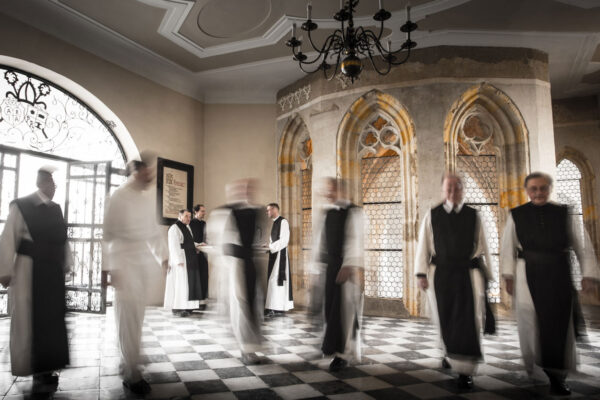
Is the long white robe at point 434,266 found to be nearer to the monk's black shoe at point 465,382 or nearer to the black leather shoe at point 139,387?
the monk's black shoe at point 465,382

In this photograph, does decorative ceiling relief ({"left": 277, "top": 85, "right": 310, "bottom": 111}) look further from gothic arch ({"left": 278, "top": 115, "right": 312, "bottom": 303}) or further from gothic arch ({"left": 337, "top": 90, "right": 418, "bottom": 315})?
gothic arch ({"left": 337, "top": 90, "right": 418, "bottom": 315})

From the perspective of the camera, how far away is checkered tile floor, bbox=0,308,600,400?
2.95 metres

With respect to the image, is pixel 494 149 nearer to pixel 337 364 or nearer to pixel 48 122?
pixel 337 364

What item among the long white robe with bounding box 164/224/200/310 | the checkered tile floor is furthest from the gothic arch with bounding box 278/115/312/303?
the checkered tile floor

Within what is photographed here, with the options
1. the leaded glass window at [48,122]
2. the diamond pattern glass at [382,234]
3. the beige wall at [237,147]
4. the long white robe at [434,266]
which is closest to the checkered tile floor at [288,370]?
the long white robe at [434,266]

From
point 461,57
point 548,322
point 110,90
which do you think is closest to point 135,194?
point 548,322

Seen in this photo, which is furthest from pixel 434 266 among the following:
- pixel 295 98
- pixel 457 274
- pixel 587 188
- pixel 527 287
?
pixel 587 188

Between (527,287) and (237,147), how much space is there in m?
6.60

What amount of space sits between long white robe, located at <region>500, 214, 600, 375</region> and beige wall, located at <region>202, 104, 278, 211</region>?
5.73 metres

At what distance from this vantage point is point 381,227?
752 centimetres

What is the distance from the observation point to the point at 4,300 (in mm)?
6449

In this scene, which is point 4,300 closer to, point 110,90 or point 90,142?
point 90,142

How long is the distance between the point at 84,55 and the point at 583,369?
744 centimetres

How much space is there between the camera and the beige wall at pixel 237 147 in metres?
8.70
